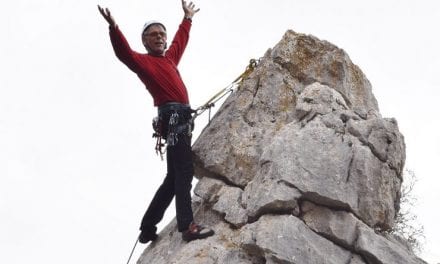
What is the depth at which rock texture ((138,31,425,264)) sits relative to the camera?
8.84m

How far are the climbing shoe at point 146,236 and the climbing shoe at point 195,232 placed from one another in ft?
4.76

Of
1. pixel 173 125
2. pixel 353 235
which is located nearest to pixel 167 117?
pixel 173 125

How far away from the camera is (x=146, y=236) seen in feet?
35.8

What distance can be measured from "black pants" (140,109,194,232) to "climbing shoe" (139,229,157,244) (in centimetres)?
29

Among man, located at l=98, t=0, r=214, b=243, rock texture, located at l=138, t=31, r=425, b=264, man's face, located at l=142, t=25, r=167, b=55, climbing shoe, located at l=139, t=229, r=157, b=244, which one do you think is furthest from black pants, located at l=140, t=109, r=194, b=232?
man's face, located at l=142, t=25, r=167, b=55

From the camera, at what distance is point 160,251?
408 inches

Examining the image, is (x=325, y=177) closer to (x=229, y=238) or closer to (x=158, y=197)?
(x=229, y=238)

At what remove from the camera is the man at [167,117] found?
954 centimetres

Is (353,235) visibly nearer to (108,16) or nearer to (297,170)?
(297,170)

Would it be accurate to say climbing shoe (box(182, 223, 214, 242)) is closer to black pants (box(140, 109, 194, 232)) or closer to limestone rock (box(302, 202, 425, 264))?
black pants (box(140, 109, 194, 232))

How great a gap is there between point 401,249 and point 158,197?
4.61m

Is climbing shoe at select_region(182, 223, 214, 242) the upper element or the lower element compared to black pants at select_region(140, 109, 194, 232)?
lower

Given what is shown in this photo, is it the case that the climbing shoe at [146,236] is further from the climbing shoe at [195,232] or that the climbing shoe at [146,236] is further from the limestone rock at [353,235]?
the limestone rock at [353,235]

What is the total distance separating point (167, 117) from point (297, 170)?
2.65 meters
